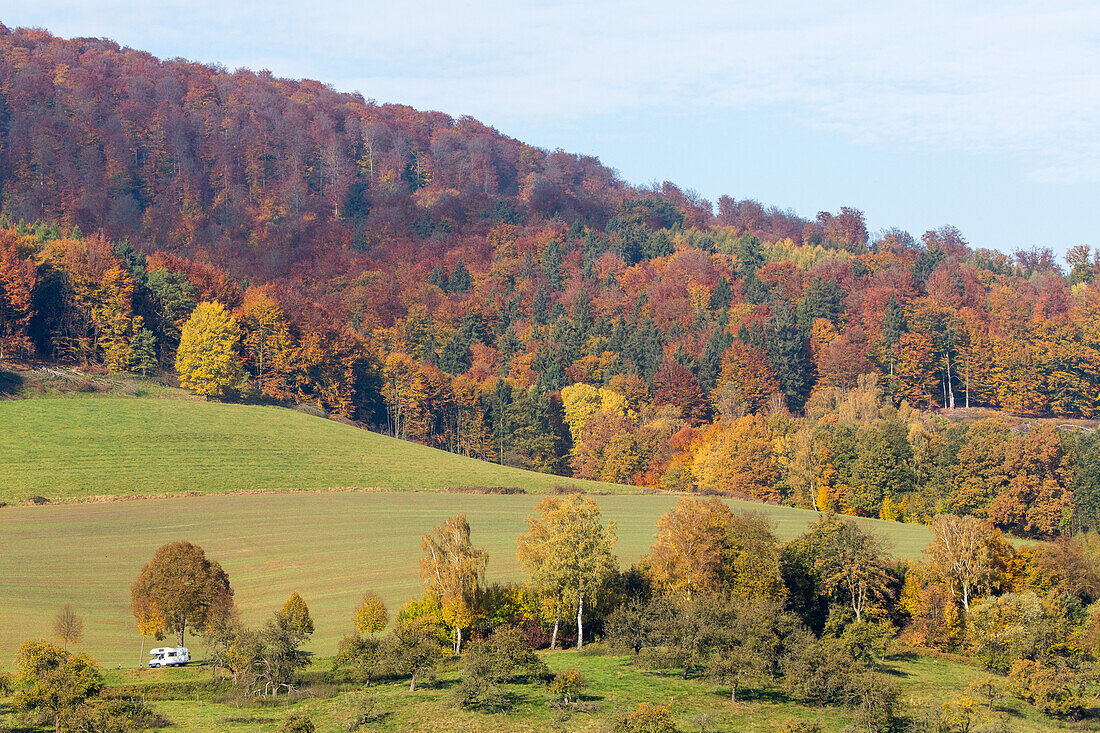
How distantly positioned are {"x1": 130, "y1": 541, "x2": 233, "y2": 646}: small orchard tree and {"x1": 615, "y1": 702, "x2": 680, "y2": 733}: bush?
21827mm

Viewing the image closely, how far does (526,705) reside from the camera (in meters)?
48.6

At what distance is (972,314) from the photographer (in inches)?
7087

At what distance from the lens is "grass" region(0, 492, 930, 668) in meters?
59.5

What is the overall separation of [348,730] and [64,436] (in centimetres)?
6451

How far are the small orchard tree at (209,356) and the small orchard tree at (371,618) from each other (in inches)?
2897

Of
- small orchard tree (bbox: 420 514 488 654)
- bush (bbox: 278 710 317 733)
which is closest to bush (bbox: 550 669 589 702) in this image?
small orchard tree (bbox: 420 514 488 654)

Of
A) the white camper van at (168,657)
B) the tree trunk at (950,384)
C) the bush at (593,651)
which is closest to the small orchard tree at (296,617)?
the white camper van at (168,657)

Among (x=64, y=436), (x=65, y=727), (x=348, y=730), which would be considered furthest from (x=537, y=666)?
(x=64, y=436)

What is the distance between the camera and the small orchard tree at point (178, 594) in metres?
53.8

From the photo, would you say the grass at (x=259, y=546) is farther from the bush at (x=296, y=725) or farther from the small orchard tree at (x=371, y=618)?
the bush at (x=296, y=725)

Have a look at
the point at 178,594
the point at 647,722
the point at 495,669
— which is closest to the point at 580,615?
the point at 495,669

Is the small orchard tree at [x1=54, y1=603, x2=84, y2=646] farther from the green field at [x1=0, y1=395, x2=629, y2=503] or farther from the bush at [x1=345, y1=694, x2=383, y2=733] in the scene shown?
the green field at [x1=0, y1=395, x2=629, y2=503]

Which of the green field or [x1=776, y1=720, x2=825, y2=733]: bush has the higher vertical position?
the green field

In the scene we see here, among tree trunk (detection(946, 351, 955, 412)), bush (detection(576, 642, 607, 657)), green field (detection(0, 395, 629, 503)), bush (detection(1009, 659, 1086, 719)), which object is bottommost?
bush (detection(1009, 659, 1086, 719))
